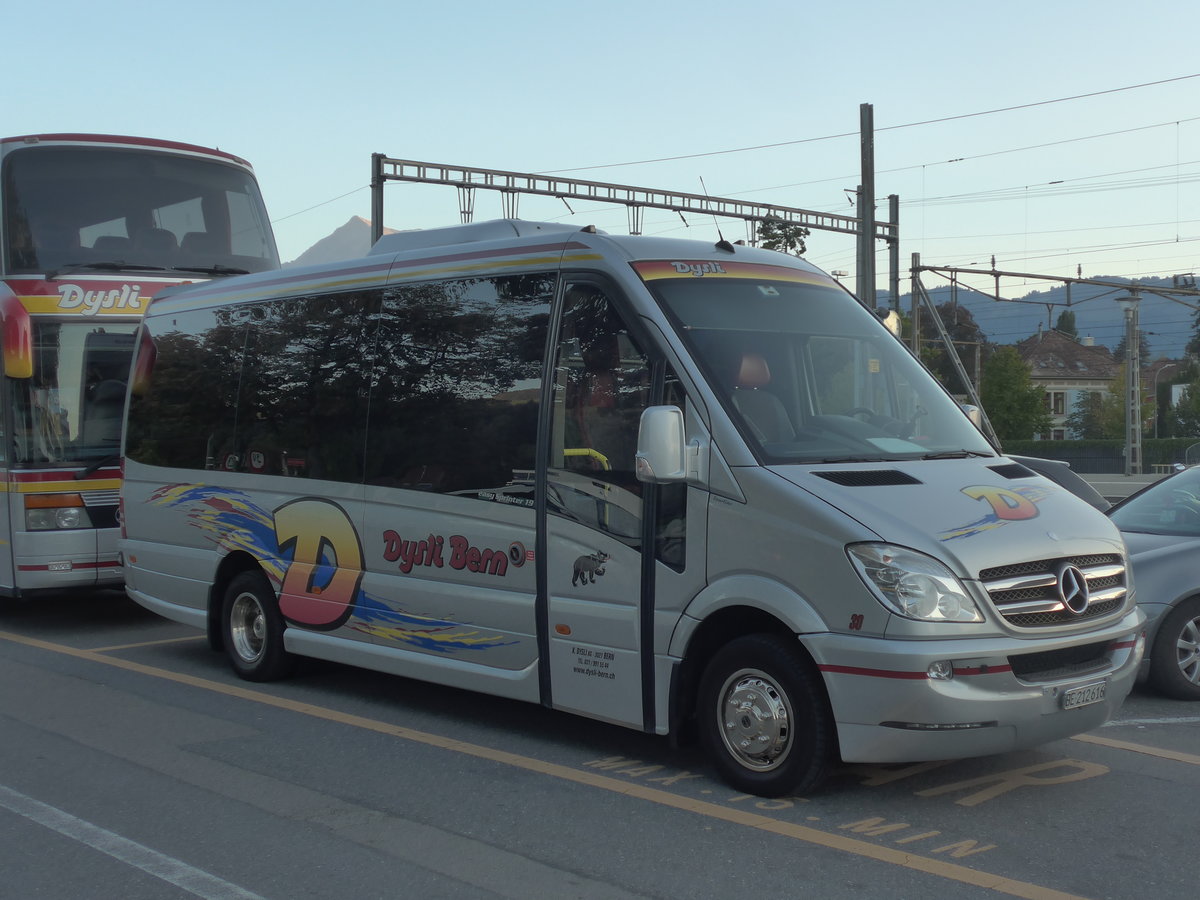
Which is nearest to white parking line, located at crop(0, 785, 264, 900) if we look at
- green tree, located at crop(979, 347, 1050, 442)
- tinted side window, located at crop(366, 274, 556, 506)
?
tinted side window, located at crop(366, 274, 556, 506)

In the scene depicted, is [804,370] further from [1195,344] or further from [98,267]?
[1195,344]

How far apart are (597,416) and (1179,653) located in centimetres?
400

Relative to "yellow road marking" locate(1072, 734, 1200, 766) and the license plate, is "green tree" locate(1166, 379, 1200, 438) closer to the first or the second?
"yellow road marking" locate(1072, 734, 1200, 766)

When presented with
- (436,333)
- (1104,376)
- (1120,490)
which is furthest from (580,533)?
(1104,376)

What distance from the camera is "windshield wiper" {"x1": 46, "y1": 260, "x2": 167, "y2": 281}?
36.1ft

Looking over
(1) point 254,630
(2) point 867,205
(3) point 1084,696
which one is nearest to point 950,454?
(3) point 1084,696

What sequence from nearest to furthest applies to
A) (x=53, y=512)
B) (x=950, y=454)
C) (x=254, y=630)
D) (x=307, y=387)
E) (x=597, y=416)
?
(x=950, y=454) → (x=597, y=416) → (x=307, y=387) → (x=254, y=630) → (x=53, y=512)

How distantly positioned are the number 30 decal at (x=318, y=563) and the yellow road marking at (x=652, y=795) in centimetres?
59

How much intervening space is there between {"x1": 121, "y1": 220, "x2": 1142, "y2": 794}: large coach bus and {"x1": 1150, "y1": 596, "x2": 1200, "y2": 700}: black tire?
2.06 meters

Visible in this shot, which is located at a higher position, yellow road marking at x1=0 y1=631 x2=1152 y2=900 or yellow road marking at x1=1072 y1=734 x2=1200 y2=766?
yellow road marking at x1=1072 y1=734 x2=1200 y2=766

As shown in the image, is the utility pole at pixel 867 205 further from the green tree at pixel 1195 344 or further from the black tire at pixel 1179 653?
the green tree at pixel 1195 344

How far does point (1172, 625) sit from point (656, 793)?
3.69m

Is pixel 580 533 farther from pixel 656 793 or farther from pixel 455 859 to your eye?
pixel 455 859

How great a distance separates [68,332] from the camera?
437 inches
